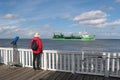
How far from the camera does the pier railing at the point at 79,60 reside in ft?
18.9

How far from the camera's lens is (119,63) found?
597 centimetres

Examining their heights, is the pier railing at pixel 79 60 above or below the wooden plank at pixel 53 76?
above

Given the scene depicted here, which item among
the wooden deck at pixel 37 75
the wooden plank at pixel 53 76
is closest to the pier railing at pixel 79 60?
the wooden deck at pixel 37 75

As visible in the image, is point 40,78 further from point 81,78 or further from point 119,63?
point 119,63

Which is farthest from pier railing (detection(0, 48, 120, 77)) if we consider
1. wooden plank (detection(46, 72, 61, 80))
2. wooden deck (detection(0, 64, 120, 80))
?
wooden plank (detection(46, 72, 61, 80))

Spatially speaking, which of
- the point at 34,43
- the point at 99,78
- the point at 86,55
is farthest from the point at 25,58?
the point at 99,78

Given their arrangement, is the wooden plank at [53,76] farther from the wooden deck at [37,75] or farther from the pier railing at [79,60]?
the pier railing at [79,60]

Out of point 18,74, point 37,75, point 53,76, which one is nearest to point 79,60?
point 53,76

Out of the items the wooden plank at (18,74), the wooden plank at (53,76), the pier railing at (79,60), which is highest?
the pier railing at (79,60)

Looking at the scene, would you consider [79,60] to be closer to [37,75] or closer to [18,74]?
[37,75]

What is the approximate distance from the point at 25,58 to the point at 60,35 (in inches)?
3219

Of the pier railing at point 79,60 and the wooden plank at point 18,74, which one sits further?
the pier railing at point 79,60

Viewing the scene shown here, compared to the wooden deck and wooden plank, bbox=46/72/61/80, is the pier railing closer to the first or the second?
the wooden deck

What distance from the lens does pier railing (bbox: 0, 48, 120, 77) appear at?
5766 mm
